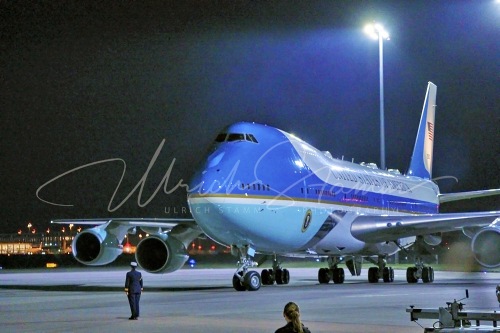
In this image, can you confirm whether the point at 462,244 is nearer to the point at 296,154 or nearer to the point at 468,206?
the point at 296,154

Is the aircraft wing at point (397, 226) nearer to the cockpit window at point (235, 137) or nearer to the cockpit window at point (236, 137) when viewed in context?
the cockpit window at point (235, 137)

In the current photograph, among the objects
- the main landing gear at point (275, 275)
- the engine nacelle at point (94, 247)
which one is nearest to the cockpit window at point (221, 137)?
the engine nacelle at point (94, 247)

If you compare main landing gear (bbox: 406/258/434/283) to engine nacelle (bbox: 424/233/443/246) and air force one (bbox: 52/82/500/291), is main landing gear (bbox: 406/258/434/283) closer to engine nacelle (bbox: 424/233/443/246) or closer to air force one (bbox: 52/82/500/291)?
air force one (bbox: 52/82/500/291)

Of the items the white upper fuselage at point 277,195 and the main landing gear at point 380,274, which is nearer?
the white upper fuselage at point 277,195

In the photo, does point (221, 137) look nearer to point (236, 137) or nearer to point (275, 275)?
point (236, 137)

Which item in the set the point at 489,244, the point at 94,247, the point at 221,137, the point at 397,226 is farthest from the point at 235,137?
the point at 489,244

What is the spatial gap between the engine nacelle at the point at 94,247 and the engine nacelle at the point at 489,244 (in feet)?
41.2

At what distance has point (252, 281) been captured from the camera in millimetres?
25828

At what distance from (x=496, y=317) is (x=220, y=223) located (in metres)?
16.8

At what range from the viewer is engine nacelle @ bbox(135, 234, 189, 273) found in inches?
1166

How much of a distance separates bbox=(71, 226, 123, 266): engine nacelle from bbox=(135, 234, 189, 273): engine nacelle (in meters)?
1.06

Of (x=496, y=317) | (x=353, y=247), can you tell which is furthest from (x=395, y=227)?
(x=496, y=317)

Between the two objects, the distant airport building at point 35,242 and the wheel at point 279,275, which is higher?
the distant airport building at point 35,242

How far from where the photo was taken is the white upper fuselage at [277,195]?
84.2 ft
